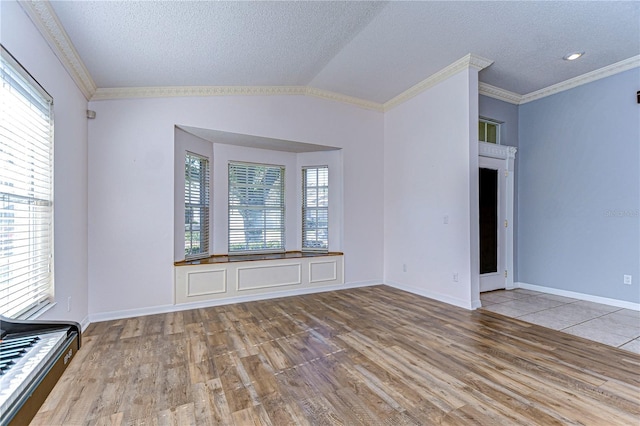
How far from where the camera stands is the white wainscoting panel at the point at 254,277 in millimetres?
3949

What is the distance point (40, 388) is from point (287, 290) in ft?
12.0

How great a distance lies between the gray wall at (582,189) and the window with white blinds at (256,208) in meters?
4.17

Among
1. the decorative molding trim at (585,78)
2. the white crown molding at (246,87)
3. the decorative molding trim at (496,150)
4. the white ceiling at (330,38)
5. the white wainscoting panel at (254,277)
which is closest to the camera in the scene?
the white crown molding at (246,87)

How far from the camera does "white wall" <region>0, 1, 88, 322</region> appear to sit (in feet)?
6.69

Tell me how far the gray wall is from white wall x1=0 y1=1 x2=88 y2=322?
6.22 metres

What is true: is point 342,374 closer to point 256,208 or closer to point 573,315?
point 573,315

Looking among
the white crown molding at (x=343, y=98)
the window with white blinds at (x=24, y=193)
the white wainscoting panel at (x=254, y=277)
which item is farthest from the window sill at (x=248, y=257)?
the white crown molding at (x=343, y=98)

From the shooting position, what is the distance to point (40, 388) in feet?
3.41

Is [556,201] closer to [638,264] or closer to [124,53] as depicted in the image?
[638,264]

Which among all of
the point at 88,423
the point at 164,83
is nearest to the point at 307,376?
the point at 88,423

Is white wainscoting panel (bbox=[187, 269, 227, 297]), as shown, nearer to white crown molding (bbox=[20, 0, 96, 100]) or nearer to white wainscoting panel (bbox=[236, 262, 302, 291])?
white wainscoting panel (bbox=[236, 262, 302, 291])

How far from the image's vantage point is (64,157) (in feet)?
9.16

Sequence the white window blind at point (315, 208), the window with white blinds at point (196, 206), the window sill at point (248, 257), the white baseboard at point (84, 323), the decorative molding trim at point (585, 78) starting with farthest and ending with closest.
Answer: the white window blind at point (315, 208) < the window with white blinds at point (196, 206) < the window sill at point (248, 257) < the decorative molding trim at point (585, 78) < the white baseboard at point (84, 323)

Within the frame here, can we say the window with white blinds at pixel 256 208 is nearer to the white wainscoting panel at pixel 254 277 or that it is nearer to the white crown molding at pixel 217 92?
the white wainscoting panel at pixel 254 277
